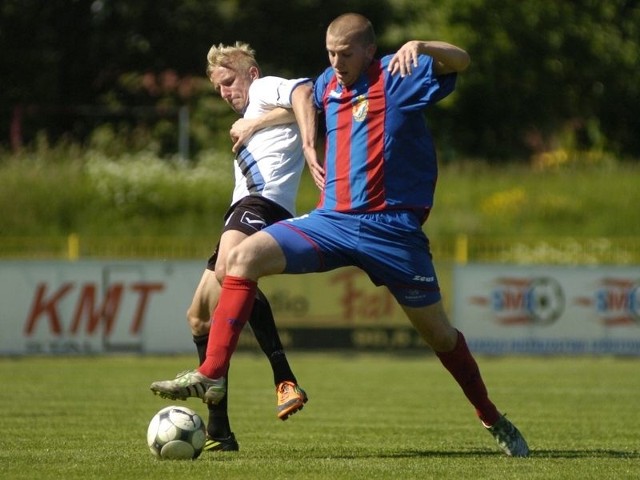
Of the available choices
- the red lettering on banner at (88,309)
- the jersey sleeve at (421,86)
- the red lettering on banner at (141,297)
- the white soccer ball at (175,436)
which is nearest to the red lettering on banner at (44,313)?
the red lettering on banner at (88,309)

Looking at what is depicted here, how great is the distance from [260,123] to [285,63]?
28339 mm

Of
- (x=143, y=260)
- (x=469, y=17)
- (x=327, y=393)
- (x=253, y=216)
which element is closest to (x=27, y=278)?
(x=143, y=260)

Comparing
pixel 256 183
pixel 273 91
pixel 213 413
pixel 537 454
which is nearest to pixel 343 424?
pixel 213 413

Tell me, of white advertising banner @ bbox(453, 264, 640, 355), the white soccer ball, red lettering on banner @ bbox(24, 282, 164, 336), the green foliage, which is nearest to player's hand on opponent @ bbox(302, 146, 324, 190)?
the white soccer ball

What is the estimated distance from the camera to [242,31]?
117 feet

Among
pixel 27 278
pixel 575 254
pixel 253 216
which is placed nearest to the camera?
pixel 253 216

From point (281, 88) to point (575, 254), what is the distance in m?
15.9

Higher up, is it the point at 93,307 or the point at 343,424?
the point at 343,424

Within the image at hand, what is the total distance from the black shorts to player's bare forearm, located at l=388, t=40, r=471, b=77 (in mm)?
1221

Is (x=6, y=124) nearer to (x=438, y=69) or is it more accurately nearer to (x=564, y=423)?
(x=564, y=423)

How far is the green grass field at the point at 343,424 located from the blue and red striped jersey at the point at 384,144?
134 centimetres

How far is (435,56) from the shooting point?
678cm

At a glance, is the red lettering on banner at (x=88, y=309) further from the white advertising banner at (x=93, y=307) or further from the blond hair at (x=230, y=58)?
the blond hair at (x=230, y=58)

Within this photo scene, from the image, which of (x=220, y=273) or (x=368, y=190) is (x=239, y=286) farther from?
(x=368, y=190)
